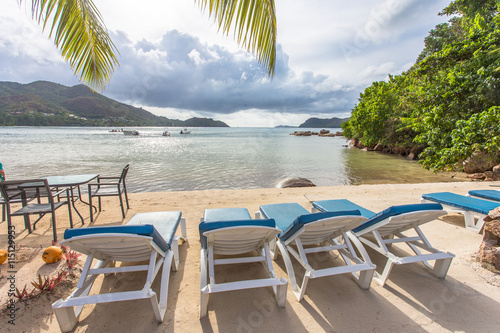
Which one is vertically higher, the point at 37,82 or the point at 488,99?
the point at 37,82

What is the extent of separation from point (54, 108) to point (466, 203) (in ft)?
387

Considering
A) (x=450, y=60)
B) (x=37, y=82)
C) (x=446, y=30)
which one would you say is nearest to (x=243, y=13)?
(x=450, y=60)

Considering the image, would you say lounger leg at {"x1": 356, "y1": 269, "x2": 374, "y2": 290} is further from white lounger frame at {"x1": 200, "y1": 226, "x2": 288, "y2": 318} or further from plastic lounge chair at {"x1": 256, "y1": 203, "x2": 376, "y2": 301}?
white lounger frame at {"x1": 200, "y1": 226, "x2": 288, "y2": 318}

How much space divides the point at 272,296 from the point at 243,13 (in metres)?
3.41

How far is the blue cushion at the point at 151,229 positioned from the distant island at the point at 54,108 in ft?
220

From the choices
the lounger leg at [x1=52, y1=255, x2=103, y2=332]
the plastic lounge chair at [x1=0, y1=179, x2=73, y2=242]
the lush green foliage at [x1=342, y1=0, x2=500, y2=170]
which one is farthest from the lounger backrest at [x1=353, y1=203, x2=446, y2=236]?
the lush green foliage at [x1=342, y1=0, x2=500, y2=170]

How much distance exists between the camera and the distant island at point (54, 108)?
7056cm

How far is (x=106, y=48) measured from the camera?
396 centimetres

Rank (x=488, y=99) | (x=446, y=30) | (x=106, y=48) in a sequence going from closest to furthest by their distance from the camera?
(x=106, y=48) → (x=488, y=99) → (x=446, y=30)

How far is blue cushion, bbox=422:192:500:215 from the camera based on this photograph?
156 inches

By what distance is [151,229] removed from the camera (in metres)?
2.00

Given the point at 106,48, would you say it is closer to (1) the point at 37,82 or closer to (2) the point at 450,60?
(2) the point at 450,60

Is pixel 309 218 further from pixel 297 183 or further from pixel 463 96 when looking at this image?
pixel 463 96

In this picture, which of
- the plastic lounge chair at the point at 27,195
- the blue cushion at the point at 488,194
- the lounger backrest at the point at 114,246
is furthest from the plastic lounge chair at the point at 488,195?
the plastic lounge chair at the point at 27,195
